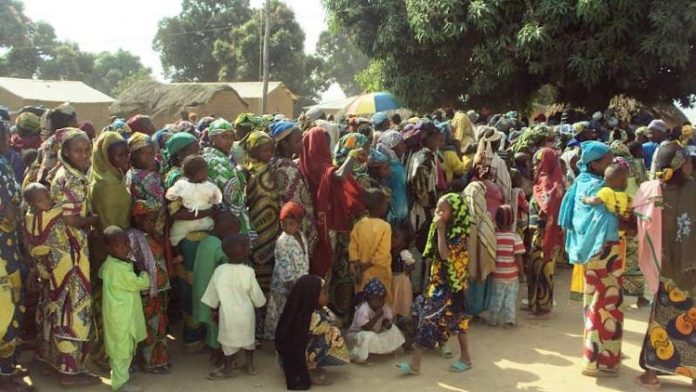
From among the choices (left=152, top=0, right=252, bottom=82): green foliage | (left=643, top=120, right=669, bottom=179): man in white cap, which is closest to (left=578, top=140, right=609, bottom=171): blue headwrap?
(left=643, top=120, right=669, bottom=179): man in white cap

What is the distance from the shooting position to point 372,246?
5.43 metres

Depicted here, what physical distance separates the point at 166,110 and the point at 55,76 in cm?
3337

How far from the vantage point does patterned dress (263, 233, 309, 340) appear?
5.02 metres

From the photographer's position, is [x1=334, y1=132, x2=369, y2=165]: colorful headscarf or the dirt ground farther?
[x1=334, y1=132, x2=369, y2=165]: colorful headscarf

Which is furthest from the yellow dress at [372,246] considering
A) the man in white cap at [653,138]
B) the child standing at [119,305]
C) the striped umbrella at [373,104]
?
the striped umbrella at [373,104]

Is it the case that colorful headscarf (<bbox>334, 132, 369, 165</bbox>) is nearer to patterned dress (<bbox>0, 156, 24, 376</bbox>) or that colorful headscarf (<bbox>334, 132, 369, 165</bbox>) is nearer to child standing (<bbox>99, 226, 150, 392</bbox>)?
child standing (<bbox>99, 226, 150, 392</bbox>)

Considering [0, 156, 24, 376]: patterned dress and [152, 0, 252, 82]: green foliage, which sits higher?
[152, 0, 252, 82]: green foliage

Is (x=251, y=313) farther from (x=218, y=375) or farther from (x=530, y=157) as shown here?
(x=530, y=157)

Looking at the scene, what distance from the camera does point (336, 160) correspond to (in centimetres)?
594

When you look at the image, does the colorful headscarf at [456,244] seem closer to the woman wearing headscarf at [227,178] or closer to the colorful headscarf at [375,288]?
the colorful headscarf at [375,288]

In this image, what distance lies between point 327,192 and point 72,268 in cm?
204

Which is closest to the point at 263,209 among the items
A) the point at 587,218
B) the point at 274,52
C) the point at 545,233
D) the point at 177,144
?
the point at 177,144

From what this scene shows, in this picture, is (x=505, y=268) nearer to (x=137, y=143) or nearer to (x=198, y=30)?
(x=137, y=143)

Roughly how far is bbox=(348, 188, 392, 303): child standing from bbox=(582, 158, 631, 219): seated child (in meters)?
1.63
